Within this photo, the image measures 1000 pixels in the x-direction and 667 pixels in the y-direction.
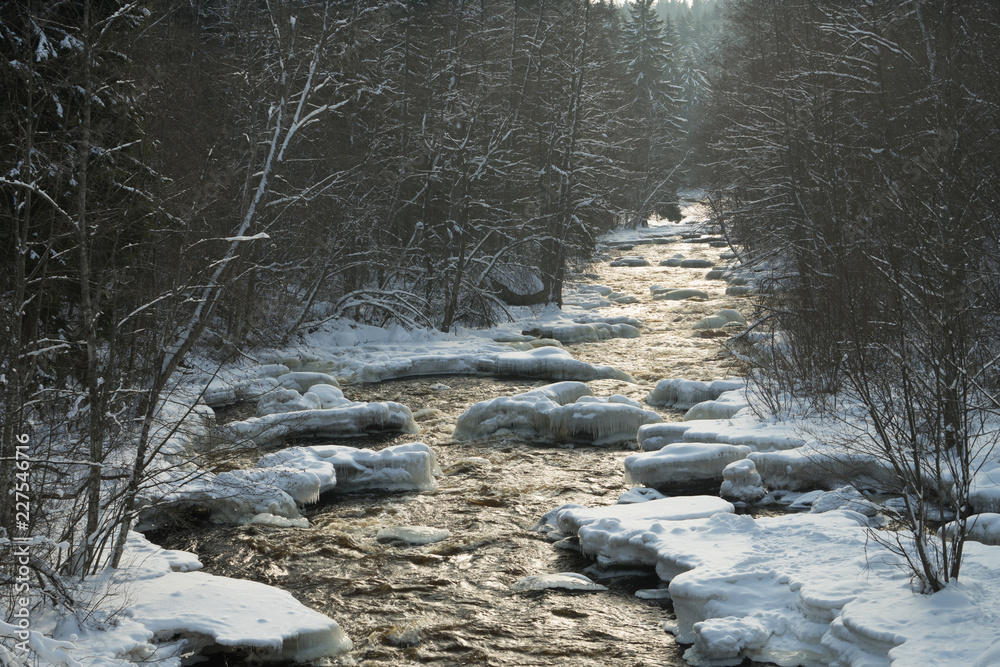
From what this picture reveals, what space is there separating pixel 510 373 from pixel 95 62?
1161 centimetres

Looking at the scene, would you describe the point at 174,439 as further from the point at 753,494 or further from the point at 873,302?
the point at 873,302

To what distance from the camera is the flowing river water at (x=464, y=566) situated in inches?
262

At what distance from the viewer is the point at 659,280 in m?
31.5

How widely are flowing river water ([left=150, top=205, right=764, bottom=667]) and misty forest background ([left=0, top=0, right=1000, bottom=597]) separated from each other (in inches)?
76.0

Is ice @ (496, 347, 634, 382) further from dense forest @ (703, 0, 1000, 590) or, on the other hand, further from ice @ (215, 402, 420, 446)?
ice @ (215, 402, 420, 446)

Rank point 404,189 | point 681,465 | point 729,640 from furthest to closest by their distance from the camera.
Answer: point 404,189, point 681,465, point 729,640

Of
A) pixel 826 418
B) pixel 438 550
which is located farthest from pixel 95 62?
pixel 826 418

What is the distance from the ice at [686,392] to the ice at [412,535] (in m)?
6.12

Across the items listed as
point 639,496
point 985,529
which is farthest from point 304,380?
point 985,529

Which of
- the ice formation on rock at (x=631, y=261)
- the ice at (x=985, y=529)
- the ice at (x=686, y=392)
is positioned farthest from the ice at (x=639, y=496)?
the ice formation on rock at (x=631, y=261)

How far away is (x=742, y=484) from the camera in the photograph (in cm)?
956

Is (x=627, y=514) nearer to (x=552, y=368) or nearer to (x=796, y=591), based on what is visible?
(x=796, y=591)

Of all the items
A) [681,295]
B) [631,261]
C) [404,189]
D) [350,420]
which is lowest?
[350,420]

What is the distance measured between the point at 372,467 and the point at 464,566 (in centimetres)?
281
